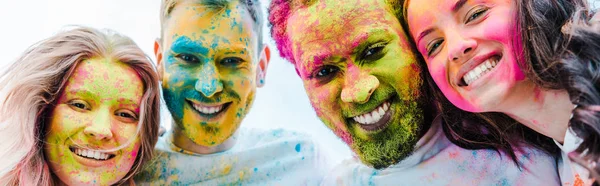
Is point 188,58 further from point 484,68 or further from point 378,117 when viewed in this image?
point 484,68

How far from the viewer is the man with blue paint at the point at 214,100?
7.07 ft

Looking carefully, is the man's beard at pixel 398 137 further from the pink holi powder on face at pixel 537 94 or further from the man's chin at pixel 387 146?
the pink holi powder on face at pixel 537 94

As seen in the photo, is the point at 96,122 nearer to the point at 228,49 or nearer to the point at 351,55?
the point at 228,49

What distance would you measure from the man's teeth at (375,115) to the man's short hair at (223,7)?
74 cm

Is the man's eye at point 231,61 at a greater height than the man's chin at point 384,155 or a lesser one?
greater

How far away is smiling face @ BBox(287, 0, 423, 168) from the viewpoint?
70.6 inches

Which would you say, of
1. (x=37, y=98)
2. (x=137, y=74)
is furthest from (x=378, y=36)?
(x=37, y=98)

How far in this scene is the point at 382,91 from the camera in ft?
5.89

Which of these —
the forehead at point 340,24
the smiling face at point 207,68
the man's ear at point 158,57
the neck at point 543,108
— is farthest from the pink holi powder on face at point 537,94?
the man's ear at point 158,57

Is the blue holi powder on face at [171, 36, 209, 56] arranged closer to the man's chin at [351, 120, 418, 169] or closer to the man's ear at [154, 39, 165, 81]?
the man's ear at [154, 39, 165, 81]

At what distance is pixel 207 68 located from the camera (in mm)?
2133

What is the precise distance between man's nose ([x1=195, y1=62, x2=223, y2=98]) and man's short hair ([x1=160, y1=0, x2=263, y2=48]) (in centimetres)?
27

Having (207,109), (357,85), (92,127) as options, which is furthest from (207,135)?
(357,85)

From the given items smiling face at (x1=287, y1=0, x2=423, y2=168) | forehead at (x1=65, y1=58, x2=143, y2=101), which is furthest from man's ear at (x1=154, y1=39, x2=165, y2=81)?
smiling face at (x1=287, y1=0, x2=423, y2=168)
